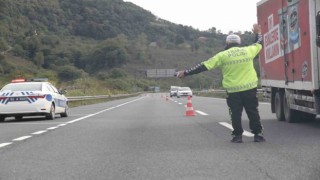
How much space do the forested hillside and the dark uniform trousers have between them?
7683 centimetres

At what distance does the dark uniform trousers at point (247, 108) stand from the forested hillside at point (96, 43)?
76828mm

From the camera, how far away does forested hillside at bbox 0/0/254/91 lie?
351 feet

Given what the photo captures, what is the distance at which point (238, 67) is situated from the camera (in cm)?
940

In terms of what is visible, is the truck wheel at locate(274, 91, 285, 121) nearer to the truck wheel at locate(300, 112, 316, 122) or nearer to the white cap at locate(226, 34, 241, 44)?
the truck wheel at locate(300, 112, 316, 122)

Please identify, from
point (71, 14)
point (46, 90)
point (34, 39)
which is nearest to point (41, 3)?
point (71, 14)

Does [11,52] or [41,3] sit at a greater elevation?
[41,3]

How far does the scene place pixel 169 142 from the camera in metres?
9.88

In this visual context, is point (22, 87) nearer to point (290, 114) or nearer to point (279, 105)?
point (279, 105)

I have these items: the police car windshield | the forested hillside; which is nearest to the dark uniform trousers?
the police car windshield

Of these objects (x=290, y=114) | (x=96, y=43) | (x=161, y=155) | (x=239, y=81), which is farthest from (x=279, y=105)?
(x=96, y=43)

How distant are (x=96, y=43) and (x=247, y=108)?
459ft

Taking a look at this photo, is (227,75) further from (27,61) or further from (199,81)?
(199,81)

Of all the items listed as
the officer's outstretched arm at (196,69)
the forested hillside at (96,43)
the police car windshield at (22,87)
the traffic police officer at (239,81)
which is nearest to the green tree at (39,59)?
the forested hillside at (96,43)

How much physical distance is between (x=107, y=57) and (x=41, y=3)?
2439 cm
